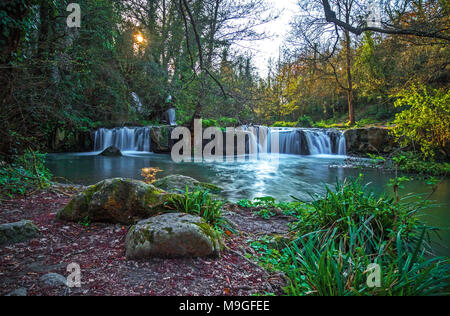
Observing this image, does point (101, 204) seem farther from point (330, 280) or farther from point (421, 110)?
point (421, 110)

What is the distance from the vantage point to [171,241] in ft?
8.32

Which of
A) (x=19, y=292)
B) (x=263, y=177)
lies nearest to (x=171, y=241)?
(x=19, y=292)

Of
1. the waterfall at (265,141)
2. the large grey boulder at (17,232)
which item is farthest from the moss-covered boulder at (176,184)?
the waterfall at (265,141)

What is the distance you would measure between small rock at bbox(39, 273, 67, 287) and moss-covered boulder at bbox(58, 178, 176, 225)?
1305 millimetres

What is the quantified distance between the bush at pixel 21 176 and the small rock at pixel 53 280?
3606 millimetres

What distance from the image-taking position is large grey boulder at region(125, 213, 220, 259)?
2.51 m

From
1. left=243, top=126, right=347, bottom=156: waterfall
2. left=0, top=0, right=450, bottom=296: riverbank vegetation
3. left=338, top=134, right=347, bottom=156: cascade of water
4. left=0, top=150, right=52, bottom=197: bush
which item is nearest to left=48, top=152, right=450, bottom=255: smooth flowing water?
left=0, top=0, right=450, bottom=296: riverbank vegetation

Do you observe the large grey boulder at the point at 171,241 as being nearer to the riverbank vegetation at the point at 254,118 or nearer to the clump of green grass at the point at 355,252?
the riverbank vegetation at the point at 254,118

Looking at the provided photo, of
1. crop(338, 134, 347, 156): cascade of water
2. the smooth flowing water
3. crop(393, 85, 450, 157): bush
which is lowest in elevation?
the smooth flowing water

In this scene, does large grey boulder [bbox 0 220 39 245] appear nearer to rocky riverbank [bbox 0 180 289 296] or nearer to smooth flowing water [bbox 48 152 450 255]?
rocky riverbank [bbox 0 180 289 296]

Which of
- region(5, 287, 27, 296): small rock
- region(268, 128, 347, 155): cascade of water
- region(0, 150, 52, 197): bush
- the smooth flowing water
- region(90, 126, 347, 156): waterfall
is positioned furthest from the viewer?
region(90, 126, 347, 156): waterfall

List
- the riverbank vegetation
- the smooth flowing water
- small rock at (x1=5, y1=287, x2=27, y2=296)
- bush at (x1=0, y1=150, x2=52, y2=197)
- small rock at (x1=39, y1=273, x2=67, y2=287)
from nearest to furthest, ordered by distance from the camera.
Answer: small rock at (x1=5, y1=287, x2=27, y2=296) < small rock at (x1=39, y1=273, x2=67, y2=287) < the riverbank vegetation < bush at (x1=0, y1=150, x2=52, y2=197) < the smooth flowing water
